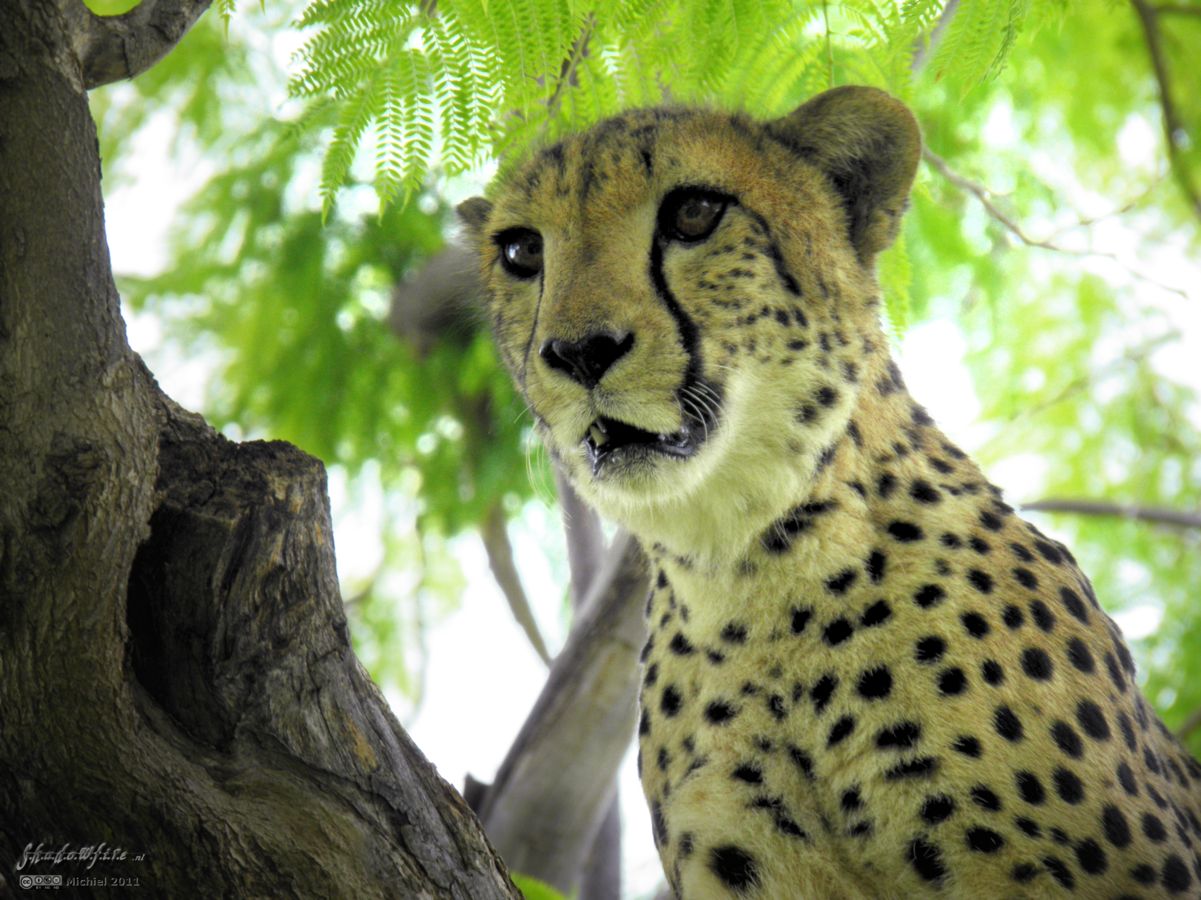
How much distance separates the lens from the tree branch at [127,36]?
2578 millimetres

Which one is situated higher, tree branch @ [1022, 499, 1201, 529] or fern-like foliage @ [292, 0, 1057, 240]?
tree branch @ [1022, 499, 1201, 529]

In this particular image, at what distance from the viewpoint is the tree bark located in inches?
98.3

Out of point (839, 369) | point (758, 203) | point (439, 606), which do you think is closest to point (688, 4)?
point (758, 203)

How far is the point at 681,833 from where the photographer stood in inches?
133

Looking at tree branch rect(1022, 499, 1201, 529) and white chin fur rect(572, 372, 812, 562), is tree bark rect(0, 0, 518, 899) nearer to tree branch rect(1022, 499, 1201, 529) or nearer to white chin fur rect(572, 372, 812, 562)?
white chin fur rect(572, 372, 812, 562)

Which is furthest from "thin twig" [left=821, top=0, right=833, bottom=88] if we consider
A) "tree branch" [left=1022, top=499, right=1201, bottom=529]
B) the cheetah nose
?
"tree branch" [left=1022, top=499, right=1201, bottom=529]

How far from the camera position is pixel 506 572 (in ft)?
22.1

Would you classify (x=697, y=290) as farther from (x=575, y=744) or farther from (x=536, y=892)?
(x=575, y=744)

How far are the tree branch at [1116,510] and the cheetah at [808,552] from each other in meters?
2.28

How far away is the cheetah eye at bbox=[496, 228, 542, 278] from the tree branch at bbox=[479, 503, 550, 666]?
2.83 meters

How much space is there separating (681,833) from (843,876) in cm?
40

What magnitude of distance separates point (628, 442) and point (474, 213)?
123 cm

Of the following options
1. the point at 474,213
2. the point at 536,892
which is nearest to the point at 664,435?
the point at 474,213

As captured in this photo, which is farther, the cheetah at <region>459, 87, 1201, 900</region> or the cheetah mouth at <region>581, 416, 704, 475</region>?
the cheetah mouth at <region>581, 416, 704, 475</region>
